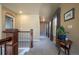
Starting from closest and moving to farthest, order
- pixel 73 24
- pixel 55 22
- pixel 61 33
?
pixel 73 24, pixel 61 33, pixel 55 22

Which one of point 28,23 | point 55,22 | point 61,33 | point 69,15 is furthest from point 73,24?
point 28,23

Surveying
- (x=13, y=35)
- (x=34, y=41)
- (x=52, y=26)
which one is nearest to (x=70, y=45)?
(x=52, y=26)

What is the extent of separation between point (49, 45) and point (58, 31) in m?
0.43

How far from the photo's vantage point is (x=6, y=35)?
2.90m

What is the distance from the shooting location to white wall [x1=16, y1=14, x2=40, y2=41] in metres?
3.03

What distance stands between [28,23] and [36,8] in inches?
16.7

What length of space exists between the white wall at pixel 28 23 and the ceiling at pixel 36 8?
121 millimetres

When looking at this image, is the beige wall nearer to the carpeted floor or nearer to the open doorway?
the open doorway

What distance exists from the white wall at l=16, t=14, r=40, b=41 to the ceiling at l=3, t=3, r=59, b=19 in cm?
12

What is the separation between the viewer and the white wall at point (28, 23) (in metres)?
3.03

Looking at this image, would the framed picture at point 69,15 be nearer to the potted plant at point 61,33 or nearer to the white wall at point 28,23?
the potted plant at point 61,33

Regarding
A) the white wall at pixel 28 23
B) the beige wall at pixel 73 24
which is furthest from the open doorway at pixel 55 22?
the white wall at pixel 28 23

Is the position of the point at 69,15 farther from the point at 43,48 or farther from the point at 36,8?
the point at 43,48

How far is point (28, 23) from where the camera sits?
3.08 meters
